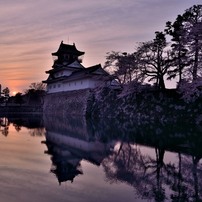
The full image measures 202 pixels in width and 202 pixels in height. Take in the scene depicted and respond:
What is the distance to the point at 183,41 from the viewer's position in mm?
21828

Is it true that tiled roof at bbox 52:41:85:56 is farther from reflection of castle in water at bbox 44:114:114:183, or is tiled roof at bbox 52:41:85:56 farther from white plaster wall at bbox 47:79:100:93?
reflection of castle in water at bbox 44:114:114:183

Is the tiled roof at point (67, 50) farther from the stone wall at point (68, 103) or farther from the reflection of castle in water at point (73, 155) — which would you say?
the reflection of castle in water at point (73, 155)

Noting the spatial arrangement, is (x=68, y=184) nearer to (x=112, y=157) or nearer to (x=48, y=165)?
(x=48, y=165)

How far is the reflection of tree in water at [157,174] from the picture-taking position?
19.0 feet

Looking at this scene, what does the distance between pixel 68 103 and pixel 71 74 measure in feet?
14.4

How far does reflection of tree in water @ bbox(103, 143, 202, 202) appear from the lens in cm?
579

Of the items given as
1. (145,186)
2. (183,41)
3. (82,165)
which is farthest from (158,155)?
(183,41)

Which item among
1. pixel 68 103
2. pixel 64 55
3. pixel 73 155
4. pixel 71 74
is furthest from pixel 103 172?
pixel 64 55

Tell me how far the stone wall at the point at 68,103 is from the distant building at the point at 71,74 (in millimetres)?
792

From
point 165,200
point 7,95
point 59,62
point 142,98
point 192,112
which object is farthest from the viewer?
point 7,95

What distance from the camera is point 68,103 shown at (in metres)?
38.9

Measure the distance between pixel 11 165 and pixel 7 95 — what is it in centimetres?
6801

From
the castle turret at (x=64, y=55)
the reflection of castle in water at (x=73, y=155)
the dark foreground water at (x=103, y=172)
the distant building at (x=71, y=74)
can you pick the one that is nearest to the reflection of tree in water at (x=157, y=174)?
the dark foreground water at (x=103, y=172)

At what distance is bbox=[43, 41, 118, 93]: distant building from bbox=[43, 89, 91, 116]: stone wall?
792 mm
